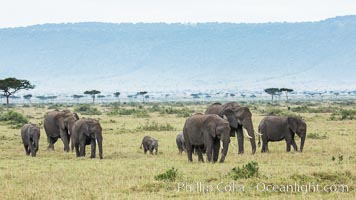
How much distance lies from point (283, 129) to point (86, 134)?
8110 mm

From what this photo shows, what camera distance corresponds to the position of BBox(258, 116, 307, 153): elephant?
88.3ft

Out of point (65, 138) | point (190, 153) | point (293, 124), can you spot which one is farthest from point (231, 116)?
point (65, 138)

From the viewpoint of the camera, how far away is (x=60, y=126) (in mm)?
29266

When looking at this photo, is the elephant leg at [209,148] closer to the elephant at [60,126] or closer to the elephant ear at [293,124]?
the elephant ear at [293,124]

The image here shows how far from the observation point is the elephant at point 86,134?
83.4 ft

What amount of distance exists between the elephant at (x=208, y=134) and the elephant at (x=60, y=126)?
7.55 m

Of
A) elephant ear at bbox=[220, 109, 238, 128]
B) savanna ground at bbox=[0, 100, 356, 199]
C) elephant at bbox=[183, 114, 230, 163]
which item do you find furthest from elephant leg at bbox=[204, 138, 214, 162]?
elephant ear at bbox=[220, 109, 238, 128]

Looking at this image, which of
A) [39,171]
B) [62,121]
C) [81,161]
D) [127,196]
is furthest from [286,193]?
[62,121]

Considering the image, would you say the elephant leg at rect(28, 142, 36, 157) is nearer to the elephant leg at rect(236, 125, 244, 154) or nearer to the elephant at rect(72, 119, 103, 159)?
the elephant at rect(72, 119, 103, 159)

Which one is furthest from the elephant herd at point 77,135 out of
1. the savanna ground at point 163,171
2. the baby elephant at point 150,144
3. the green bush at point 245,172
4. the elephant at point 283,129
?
→ the green bush at point 245,172

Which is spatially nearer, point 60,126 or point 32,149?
point 32,149

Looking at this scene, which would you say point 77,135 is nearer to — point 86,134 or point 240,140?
point 86,134

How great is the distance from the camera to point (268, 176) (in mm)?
17875

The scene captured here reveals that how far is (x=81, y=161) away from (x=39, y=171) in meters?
3.40
